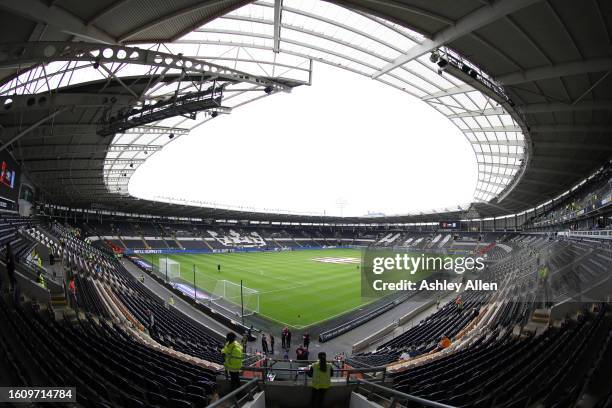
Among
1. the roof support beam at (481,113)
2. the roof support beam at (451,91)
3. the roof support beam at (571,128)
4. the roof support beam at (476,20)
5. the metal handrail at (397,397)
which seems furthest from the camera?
the roof support beam at (481,113)

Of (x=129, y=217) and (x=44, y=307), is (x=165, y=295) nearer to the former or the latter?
(x=44, y=307)

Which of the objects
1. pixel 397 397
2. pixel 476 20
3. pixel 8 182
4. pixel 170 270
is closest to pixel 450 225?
pixel 170 270

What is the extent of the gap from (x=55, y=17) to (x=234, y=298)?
807 inches

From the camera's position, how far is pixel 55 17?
7812 mm

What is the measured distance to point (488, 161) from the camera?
3059 centimetres

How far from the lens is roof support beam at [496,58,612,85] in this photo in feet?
34.0

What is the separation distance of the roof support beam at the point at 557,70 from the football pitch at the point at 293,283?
16.9 metres

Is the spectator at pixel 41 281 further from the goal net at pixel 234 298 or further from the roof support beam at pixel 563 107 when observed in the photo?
the roof support beam at pixel 563 107

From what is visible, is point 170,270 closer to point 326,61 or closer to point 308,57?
point 308,57

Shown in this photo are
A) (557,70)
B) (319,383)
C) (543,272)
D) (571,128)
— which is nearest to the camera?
(319,383)

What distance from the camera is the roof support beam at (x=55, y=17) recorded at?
267 inches

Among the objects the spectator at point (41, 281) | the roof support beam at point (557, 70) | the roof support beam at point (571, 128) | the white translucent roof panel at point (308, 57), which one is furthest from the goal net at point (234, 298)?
the roof support beam at point (571, 128)

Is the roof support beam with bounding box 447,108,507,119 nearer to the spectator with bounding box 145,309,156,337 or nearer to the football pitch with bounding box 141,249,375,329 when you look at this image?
the football pitch with bounding box 141,249,375,329

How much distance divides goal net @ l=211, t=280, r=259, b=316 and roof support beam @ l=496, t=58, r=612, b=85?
62.7ft
